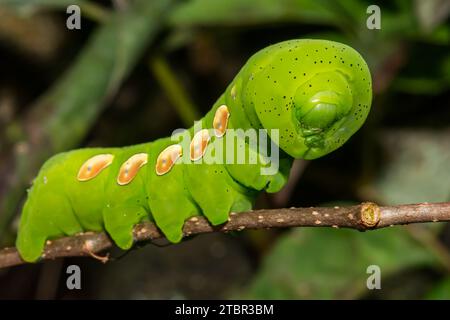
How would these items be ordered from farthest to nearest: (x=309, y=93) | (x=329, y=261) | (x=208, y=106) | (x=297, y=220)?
(x=208, y=106)
(x=329, y=261)
(x=297, y=220)
(x=309, y=93)

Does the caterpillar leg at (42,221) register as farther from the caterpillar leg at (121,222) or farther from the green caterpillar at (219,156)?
the caterpillar leg at (121,222)

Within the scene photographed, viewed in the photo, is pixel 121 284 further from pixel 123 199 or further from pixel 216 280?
pixel 123 199

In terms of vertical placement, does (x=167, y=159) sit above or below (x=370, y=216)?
above

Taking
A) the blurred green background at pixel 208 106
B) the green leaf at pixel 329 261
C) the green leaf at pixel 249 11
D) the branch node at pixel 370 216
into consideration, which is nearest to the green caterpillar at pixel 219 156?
the branch node at pixel 370 216

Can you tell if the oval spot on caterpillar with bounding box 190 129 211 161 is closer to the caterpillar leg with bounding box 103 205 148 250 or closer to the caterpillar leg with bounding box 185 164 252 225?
the caterpillar leg with bounding box 185 164 252 225

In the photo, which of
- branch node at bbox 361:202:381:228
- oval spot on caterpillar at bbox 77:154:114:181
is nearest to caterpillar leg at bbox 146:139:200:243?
oval spot on caterpillar at bbox 77:154:114:181

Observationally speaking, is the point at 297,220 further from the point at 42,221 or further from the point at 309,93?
the point at 42,221

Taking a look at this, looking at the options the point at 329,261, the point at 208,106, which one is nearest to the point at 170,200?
the point at 329,261
